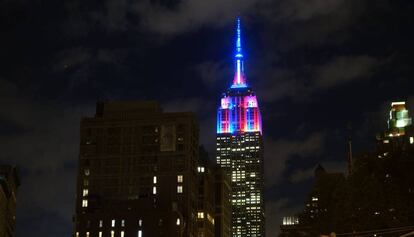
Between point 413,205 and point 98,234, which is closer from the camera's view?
point 413,205

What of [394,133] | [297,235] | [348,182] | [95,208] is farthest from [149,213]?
[348,182]

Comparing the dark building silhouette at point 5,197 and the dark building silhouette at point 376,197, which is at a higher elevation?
the dark building silhouette at point 5,197

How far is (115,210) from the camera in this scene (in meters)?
186

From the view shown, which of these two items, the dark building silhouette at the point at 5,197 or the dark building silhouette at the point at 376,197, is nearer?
the dark building silhouette at the point at 376,197

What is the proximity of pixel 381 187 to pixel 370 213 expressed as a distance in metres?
2.73

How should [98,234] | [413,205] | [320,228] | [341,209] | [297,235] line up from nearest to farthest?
[413,205], [341,209], [320,228], [297,235], [98,234]

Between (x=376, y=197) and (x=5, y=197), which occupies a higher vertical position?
(x=5, y=197)

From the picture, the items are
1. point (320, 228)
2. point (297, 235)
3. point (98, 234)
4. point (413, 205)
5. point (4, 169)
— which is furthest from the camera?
point (4, 169)

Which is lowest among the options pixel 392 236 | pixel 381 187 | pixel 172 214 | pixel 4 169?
pixel 392 236

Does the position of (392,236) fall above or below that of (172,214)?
below

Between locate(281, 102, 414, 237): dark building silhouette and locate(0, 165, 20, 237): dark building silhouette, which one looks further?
locate(0, 165, 20, 237): dark building silhouette

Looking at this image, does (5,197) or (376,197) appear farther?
(5,197)

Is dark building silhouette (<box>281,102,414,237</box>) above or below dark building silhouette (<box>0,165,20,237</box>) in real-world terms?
below

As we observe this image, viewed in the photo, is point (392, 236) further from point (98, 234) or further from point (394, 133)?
point (394, 133)
